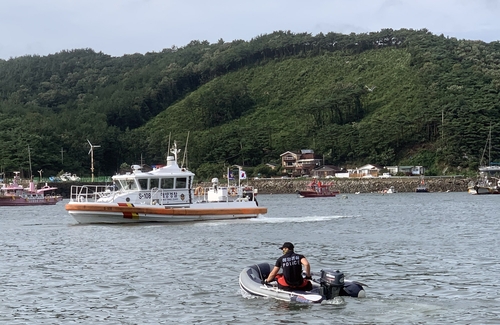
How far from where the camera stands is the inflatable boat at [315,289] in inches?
779

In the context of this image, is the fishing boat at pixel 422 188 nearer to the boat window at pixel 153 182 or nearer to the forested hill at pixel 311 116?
the forested hill at pixel 311 116

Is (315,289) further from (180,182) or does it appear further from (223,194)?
(223,194)

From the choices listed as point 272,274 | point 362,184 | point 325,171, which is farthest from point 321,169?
point 272,274

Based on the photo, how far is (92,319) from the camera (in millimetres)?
19188

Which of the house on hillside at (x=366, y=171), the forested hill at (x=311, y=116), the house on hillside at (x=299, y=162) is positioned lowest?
the house on hillside at (x=366, y=171)

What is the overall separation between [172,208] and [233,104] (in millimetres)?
133216

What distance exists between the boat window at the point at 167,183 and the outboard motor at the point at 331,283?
1042 inches

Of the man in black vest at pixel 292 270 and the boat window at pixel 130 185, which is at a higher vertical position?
the boat window at pixel 130 185

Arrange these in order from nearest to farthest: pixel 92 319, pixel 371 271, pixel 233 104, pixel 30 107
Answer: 1. pixel 92 319
2. pixel 371 271
3. pixel 233 104
4. pixel 30 107

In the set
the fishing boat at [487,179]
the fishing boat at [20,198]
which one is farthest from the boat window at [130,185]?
the fishing boat at [487,179]

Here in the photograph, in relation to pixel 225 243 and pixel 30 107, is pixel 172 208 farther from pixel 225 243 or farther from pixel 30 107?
pixel 30 107

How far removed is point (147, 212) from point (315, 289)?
2560 cm

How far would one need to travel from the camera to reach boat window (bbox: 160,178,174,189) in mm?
45438

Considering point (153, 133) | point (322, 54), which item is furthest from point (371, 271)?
point (322, 54)
